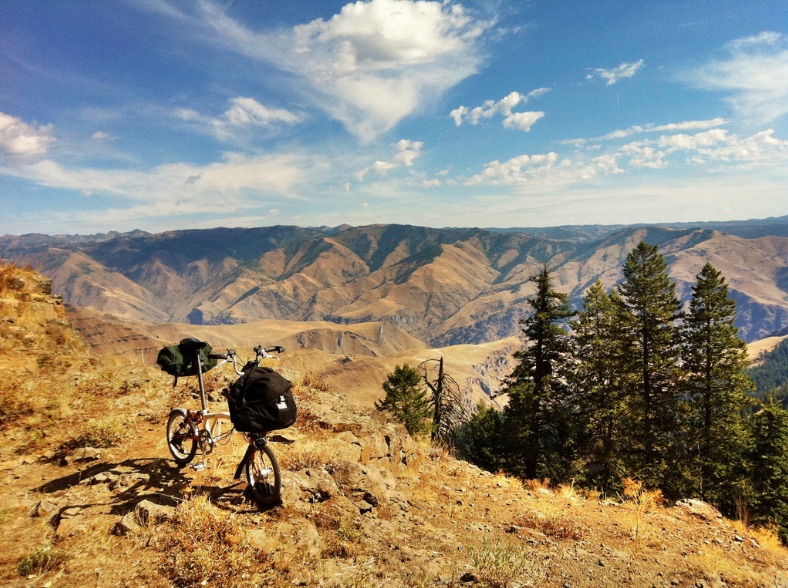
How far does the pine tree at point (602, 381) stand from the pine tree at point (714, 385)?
4.19m

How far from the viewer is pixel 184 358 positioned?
714 centimetres

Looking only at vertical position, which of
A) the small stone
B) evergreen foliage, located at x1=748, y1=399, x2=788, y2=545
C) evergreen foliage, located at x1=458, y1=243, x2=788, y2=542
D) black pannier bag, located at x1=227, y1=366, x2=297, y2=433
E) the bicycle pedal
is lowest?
evergreen foliage, located at x1=748, y1=399, x2=788, y2=545

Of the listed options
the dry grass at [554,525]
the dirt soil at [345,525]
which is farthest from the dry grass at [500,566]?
the dry grass at [554,525]

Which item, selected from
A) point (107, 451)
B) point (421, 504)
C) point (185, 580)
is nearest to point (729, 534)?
point (421, 504)

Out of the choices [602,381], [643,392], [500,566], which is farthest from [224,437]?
[643,392]

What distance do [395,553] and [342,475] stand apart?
6.71 ft

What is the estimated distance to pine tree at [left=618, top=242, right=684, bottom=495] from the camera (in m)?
24.2

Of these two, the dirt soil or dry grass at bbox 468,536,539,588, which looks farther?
dry grass at bbox 468,536,539,588

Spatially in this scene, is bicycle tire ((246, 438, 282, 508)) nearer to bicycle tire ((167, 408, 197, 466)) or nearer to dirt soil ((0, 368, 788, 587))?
dirt soil ((0, 368, 788, 587))

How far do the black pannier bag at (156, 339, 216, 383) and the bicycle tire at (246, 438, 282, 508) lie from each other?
2.03 metres

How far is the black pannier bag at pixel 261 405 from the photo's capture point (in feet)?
17.6

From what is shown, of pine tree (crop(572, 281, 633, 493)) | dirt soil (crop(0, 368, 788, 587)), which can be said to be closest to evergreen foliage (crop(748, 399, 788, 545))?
pine tree (crop(572, 281, 633, 493))

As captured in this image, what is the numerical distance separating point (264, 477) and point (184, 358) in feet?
9.00

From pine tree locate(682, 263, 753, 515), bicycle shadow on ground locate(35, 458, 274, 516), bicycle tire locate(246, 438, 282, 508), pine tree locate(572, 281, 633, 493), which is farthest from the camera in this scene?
pine tree locate(572, 281, 633, 493)
